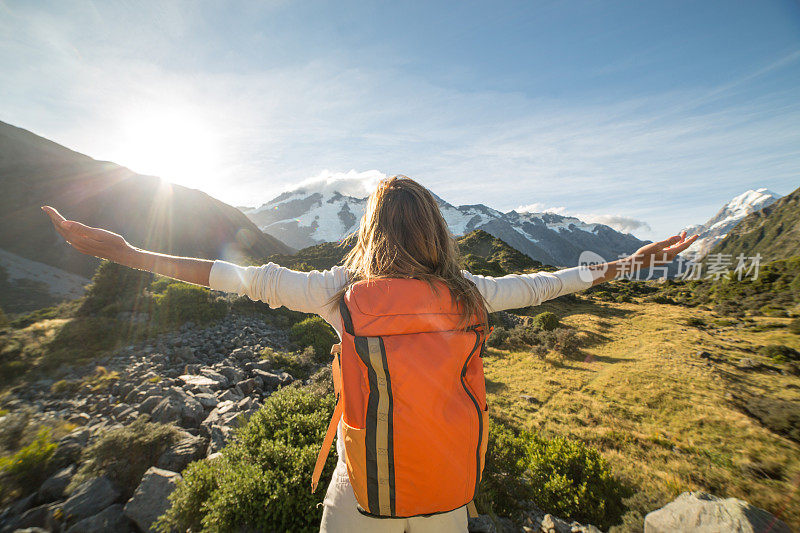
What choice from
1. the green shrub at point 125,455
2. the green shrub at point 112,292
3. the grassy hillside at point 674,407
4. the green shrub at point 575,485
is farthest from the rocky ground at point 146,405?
the grassy hillside at point 674,407

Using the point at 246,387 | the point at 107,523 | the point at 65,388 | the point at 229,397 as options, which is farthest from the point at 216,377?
the point at 107,523

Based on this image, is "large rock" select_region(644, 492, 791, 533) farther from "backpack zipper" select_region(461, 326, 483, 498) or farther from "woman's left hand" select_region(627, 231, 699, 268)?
"backpack zipper" select_region(461, 326, 483, 498)

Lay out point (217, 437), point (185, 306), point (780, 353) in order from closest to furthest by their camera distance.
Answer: point (217, 437) → point (780, 353) → point (185, 306)

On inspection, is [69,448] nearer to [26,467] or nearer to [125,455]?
[26,467]

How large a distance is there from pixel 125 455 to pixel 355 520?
4.92 meters

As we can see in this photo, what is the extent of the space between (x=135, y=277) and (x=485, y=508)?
18.2 m

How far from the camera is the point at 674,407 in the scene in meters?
8.38

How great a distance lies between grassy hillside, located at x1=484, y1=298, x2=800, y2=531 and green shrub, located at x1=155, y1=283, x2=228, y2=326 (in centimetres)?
1452

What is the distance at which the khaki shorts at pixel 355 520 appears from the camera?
1508mm

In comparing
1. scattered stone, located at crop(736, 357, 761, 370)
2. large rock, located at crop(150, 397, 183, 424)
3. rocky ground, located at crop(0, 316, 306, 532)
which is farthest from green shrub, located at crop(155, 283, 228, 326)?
scattered stone, located at crop(736, 357, 761, 370)

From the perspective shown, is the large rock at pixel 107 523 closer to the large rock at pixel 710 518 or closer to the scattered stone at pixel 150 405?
the scattered stone at pixel 150 405

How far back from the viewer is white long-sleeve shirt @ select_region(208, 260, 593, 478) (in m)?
1.63

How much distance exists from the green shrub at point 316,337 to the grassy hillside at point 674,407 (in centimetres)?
746

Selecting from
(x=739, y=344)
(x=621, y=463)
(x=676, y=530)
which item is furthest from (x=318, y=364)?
(x=739, y=344)
